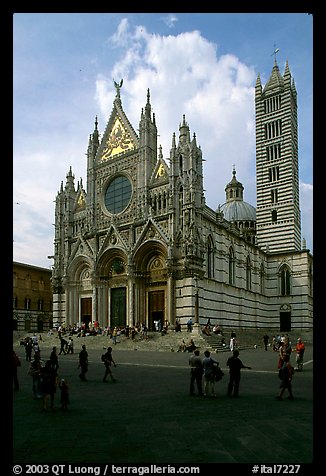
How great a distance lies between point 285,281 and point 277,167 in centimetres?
1405

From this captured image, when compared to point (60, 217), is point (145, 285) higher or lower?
lower

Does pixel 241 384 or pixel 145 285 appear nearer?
pixel 241 384

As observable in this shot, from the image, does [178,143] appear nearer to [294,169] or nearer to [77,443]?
[294,169]

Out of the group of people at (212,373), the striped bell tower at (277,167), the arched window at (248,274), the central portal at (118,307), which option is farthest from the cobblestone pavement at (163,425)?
the striped bell tower at (277,167)

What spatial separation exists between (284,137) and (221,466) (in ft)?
175

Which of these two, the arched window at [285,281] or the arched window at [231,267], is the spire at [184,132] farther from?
the arched window at [285,281]

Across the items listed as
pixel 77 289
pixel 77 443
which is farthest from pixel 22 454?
pixel 77 289

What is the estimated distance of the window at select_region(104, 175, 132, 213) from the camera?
43.4 meters

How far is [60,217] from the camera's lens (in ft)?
158

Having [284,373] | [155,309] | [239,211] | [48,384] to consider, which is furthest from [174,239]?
[239,211]

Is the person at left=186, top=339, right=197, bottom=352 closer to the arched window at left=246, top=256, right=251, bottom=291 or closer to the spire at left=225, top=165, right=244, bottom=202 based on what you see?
the arched window at left=246, top=256, right=251, bottom=291

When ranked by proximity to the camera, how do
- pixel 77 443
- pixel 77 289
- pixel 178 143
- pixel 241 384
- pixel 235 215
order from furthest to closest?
pixel 235 215
pixel 77 289
pixel 178 143
pixel 241 384
pixel 77 443

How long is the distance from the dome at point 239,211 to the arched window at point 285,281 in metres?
18.9

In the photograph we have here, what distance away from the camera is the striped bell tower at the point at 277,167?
5388 centimetres
